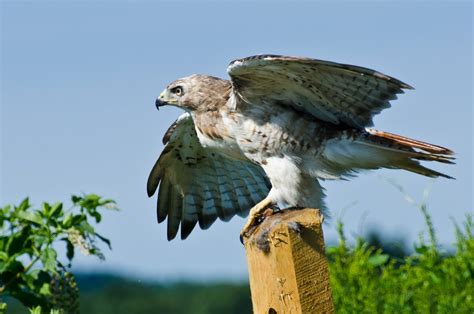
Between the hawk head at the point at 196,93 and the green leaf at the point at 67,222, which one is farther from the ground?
the hawk head at the point at 196,93

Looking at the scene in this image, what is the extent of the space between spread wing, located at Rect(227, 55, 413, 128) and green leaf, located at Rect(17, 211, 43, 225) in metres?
1.48

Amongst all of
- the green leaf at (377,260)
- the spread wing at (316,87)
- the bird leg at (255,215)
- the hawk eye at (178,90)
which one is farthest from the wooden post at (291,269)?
the green leaf at (377,260)

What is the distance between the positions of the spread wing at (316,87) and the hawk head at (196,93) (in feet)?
0.92

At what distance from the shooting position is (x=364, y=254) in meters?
7.56

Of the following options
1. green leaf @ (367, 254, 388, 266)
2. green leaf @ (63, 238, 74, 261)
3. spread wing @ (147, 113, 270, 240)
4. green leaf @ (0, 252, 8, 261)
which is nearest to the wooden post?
green leaf @ (63, 238, 74, 261)

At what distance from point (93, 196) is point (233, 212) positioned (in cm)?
186

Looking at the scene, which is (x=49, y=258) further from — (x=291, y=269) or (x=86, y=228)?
(x=291, y=269)

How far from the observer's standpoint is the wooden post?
4.55 m

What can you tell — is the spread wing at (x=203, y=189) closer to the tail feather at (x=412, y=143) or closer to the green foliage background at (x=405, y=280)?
the green foliage background at (x=405, y=280)

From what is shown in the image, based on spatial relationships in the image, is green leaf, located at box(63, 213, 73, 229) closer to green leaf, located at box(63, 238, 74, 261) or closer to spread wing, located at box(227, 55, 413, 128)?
green leaf, located at box(63, 238, 74, 261)

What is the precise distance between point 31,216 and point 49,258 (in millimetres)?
325

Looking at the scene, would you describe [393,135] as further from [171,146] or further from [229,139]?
[171,146]

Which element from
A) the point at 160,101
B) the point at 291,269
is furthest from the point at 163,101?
the point at 291,269

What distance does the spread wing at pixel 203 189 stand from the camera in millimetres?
7867
